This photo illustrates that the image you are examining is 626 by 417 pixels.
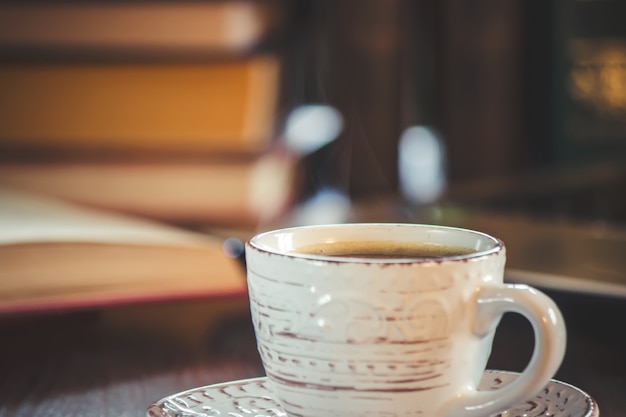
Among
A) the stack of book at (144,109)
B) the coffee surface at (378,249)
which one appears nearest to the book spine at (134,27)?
the stack of book at (144,109)

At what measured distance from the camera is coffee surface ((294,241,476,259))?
1.14ft

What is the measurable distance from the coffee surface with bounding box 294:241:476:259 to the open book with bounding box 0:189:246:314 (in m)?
0.18

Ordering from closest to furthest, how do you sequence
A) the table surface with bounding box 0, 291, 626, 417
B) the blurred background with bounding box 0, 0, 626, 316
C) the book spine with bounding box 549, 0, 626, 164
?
the table surface with bounding box 0, 291, 626, 417
the blurred background with bounding box 0, 0, 626, 316
the book spine with bounding box 549, 0, 626, 164

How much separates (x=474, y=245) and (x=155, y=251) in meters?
0.24

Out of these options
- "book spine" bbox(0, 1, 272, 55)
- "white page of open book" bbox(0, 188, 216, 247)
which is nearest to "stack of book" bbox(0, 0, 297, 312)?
"book spine" bbox(0, 1, 272, 55)

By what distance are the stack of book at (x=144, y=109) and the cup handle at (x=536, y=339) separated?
1.72ft

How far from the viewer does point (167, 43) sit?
814 millimetres

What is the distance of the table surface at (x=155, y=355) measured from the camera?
0.41m

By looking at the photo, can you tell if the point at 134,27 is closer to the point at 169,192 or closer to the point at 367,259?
the point at 169,192

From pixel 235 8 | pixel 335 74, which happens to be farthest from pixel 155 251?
pixel 335 74

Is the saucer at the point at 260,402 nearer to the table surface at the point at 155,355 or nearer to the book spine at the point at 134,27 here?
the table surface at the point at 155,355

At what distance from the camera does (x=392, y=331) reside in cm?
30

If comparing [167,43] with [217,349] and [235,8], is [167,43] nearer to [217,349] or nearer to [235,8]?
Answer: [235,8]

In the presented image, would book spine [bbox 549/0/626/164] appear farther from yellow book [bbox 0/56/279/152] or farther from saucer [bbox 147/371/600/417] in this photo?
saucer [bbox 147/371/600/417]
